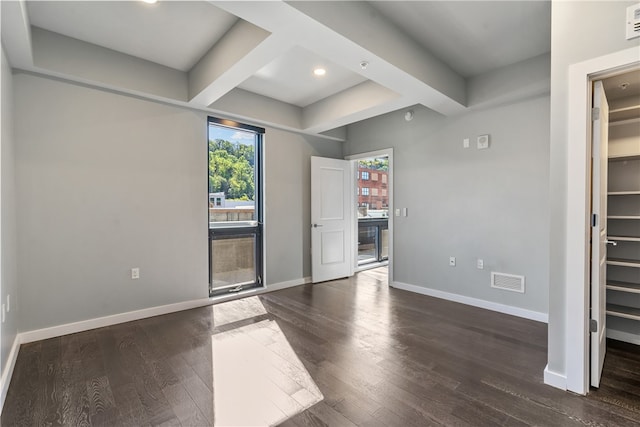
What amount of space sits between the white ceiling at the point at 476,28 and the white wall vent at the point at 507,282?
2.37m

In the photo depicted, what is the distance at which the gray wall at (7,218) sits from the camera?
2115 mm

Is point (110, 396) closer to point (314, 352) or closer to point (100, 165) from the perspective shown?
point (314, 352)

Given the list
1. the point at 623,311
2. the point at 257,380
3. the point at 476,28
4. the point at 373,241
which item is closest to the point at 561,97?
the point at 476,28

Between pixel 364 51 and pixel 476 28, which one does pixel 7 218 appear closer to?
pixel 364 51

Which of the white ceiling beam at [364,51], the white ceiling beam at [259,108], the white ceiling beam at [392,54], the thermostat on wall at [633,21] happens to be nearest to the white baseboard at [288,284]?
the white ceiling beam at [259,108]

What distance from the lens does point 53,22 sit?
2.51m

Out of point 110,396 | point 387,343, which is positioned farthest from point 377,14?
point 110,396

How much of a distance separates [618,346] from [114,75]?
209 inches

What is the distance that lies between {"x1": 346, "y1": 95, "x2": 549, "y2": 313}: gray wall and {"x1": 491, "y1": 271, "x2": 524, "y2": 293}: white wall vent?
60 millimetres

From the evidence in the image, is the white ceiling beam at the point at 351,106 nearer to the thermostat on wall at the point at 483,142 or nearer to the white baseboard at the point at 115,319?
the thermostat on wall at the point at 483,142

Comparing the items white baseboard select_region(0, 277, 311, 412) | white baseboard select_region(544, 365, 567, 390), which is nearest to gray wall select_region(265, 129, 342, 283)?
white baseboard select_region(0, 277, 311, 412)

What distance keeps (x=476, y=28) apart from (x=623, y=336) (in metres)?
3.06

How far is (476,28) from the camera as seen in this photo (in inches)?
103

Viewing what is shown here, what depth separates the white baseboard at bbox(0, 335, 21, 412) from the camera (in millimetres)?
1859
